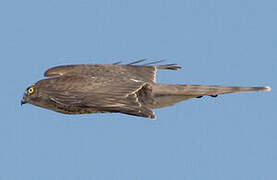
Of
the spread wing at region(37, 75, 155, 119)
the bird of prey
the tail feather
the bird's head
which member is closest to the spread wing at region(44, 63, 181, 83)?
the bird of prey

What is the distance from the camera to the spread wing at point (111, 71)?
14.6 m

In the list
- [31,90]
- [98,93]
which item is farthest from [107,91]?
[31,90]

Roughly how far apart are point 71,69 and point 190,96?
9.57ft

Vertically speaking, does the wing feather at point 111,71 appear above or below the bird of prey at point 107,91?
above

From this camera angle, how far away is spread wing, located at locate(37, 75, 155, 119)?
11656 millimetres

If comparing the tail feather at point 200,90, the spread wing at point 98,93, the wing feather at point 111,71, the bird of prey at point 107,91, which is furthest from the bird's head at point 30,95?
the tail feather at point 200,90

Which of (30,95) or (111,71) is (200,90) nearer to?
(111,71)

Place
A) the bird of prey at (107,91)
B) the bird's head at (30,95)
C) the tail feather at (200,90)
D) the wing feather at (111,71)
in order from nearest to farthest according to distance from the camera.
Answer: the bird of prey at (107,91) < the bird's head at (30,95) < the tail feather at (200,90) < the wing feather at (111,71)

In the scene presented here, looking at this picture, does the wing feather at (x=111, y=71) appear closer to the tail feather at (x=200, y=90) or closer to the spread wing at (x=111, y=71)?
the spread wing at (x=111, y=71)

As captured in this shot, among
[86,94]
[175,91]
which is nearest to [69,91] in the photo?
[86,94]

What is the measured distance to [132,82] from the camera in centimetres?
1309

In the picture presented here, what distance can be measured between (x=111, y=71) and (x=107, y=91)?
2.34 metres

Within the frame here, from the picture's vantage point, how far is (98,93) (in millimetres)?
12336

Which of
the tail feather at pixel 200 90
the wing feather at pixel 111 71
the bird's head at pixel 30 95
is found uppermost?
the wing feather at pixel 111 71
